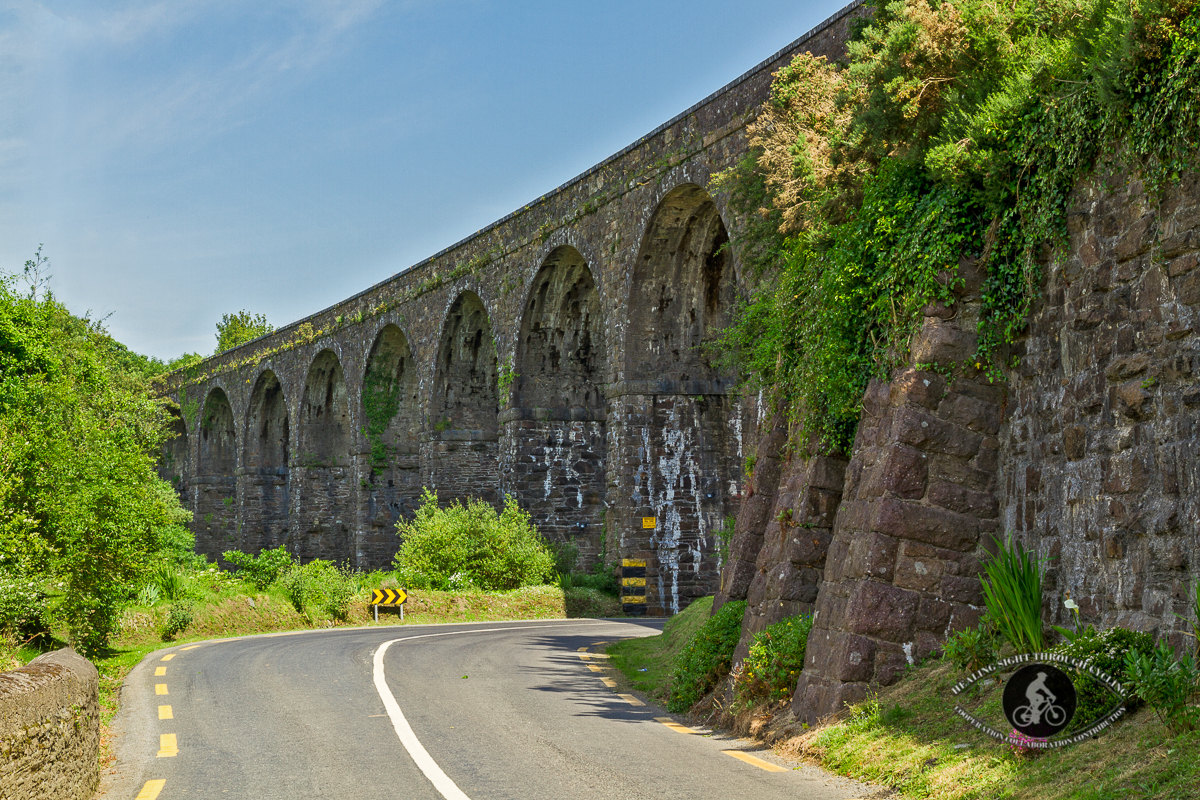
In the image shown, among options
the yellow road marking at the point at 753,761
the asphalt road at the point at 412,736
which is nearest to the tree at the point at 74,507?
the asphalt road at the point at 412,736

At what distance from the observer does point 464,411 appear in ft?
98.1

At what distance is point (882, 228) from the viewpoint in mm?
9555

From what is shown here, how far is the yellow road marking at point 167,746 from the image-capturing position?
27.4 ft

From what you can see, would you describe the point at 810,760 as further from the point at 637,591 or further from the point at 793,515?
the point at 637,591

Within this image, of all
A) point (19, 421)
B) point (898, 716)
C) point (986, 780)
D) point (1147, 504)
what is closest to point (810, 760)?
point (898, 716)

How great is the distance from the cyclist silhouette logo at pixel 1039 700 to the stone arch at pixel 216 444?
48.3 meters

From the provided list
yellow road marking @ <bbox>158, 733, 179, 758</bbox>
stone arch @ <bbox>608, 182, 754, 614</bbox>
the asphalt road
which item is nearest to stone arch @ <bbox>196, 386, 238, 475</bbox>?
stone arch @ <bbox>608, 182, 754, 614</bbox>

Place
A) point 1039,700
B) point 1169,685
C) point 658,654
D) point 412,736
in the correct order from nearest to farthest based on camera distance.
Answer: point 1169,685 < point 1039,700 < point 412,736 < point 658,654

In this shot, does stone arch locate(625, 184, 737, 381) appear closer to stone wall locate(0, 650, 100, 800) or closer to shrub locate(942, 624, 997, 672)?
shrub locate(942, 624, 997, 672)

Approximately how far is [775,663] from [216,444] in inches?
1824

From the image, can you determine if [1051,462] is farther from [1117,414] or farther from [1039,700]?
[1039,700]

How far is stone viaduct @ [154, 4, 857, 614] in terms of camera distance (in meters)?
20.9

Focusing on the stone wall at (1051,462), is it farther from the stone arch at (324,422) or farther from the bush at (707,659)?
the stone arch at (324,422)

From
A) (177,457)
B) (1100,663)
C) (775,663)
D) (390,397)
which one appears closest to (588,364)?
(390,397)
